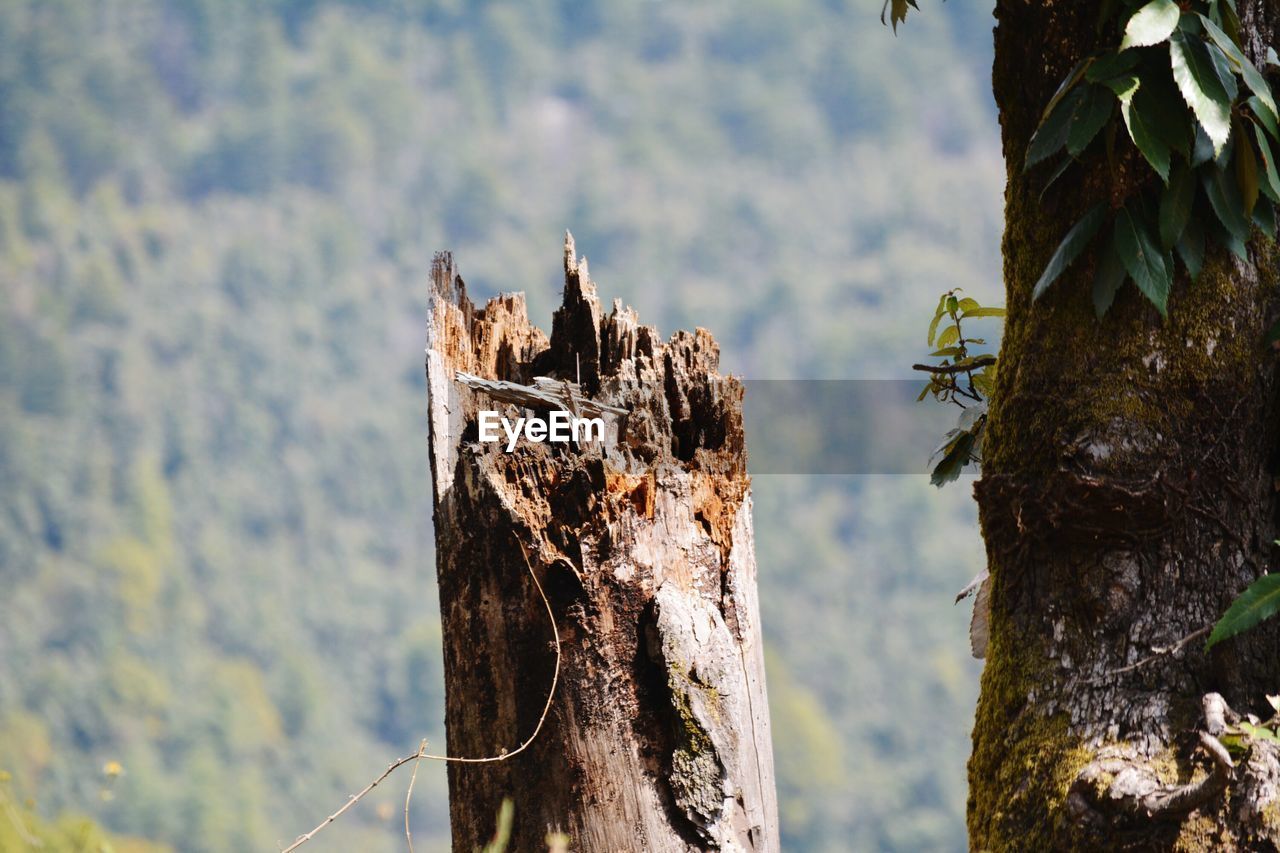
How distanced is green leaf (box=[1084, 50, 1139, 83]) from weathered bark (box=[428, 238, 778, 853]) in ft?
2.05

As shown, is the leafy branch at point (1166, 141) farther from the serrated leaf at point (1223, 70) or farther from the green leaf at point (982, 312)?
the green leaf at point (982, 312)

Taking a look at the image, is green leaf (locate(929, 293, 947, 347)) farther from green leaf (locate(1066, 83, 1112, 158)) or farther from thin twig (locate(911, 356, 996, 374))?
green leaf (locate(1066, 83, 1112, 158))

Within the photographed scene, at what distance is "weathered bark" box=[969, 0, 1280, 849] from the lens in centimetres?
120

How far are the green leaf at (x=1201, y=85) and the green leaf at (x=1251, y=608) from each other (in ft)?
1.40

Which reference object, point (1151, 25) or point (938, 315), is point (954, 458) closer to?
point (938, 315)

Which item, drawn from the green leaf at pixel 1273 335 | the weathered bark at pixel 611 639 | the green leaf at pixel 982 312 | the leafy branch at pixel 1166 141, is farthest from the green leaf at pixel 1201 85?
the weathered bark at pixel 611 639

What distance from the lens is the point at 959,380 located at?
1.87 meters

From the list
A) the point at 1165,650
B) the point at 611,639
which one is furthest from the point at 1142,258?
the point at 611,639

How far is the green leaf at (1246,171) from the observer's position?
1.26 metres

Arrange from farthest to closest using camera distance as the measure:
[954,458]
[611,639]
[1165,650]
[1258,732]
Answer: [954,458], [611,639], [1165,650], [1258,732]

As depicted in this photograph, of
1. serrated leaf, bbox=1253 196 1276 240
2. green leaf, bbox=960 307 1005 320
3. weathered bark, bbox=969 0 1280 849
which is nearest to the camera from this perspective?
weathered bark, bbox=969 0 1280 849

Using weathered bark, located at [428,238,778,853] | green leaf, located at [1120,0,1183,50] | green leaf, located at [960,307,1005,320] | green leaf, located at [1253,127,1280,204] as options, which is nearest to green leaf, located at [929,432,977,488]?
green leaf, located at [960,307,1005,320]

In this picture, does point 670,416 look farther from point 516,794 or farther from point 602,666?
point 516,794

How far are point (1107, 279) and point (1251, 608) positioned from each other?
14.4 inches
